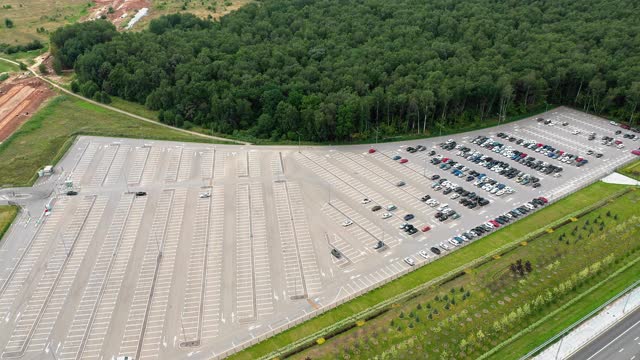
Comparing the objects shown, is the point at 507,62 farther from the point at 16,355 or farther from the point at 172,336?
the point at 16,355

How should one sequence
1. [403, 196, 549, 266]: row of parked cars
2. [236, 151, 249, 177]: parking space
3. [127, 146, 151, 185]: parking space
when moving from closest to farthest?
[403, 196, 549, 266]: row of parked cars → [127, 146, 151, 185]: parking space → [236, 151, 249, 177]: parking space

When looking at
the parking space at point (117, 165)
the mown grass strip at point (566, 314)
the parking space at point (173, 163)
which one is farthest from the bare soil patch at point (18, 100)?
the mown grass strip at point (566, 314)

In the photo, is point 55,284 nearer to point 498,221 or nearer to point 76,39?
point 498,221

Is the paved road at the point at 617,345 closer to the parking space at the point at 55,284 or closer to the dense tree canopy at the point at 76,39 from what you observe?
the parking space at the point at 55,284

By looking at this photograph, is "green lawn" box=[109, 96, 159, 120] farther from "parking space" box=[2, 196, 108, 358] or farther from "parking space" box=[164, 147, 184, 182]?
"parking space" box=[2, 196, 108, 358]

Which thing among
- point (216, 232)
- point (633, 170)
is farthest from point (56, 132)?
point (633, 170)

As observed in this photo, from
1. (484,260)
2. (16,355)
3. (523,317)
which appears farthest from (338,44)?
(16,355)

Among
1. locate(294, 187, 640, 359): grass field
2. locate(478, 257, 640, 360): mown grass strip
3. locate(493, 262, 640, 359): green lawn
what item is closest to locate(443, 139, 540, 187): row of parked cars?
locate(294, 187, 640, 359): grass field
